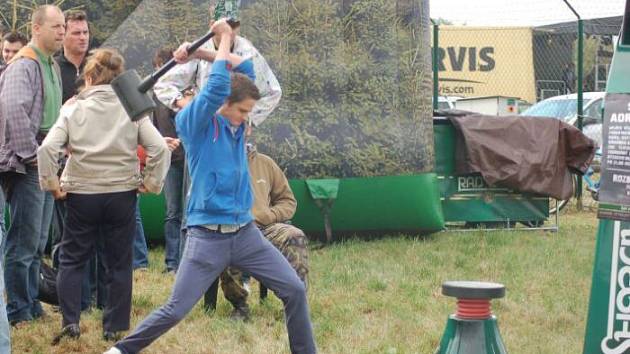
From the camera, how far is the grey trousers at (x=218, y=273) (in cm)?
543

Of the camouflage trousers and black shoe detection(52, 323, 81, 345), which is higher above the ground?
the camouflage trousers

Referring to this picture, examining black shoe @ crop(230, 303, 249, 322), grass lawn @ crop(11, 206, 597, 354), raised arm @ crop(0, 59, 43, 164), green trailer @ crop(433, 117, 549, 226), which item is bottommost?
grass lawn @ crop(11, 206, 597, 354)

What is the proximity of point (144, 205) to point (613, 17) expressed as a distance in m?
7.32

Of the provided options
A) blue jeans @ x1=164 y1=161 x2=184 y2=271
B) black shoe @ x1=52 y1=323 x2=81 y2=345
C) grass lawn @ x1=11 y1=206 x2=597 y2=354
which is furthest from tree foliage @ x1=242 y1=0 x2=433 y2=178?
black shoe @ x1=52 y1=323 x2=81 y2=345

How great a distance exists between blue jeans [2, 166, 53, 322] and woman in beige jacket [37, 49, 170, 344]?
1.04 feet

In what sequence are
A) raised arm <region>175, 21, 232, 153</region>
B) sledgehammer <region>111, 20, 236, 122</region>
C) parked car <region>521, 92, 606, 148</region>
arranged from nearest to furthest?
sledgehammer <region>111, 20, 236, 122</region> < raised arm <region>175, 21, 232, 153</region> < parked car <region>521, 92, 606, 148</region>

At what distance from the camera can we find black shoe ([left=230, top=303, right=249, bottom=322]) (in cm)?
709

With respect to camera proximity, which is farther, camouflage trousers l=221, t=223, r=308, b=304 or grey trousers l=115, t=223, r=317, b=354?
camouflage trousers l=221, t=223, r=308, b=304

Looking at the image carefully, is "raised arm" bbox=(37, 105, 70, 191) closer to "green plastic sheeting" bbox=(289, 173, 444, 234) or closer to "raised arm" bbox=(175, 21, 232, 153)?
"raised arm" bbox=(175, 21, 232, 153)

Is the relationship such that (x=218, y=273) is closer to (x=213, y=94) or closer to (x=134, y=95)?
(x=213, y=94)

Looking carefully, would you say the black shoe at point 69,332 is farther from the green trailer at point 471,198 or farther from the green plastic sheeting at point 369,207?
the green trailer at point 471,198

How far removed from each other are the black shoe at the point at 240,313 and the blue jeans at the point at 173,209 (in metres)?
1.66

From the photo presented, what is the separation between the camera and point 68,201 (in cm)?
637

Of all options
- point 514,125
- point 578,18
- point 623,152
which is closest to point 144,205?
point 514,125
